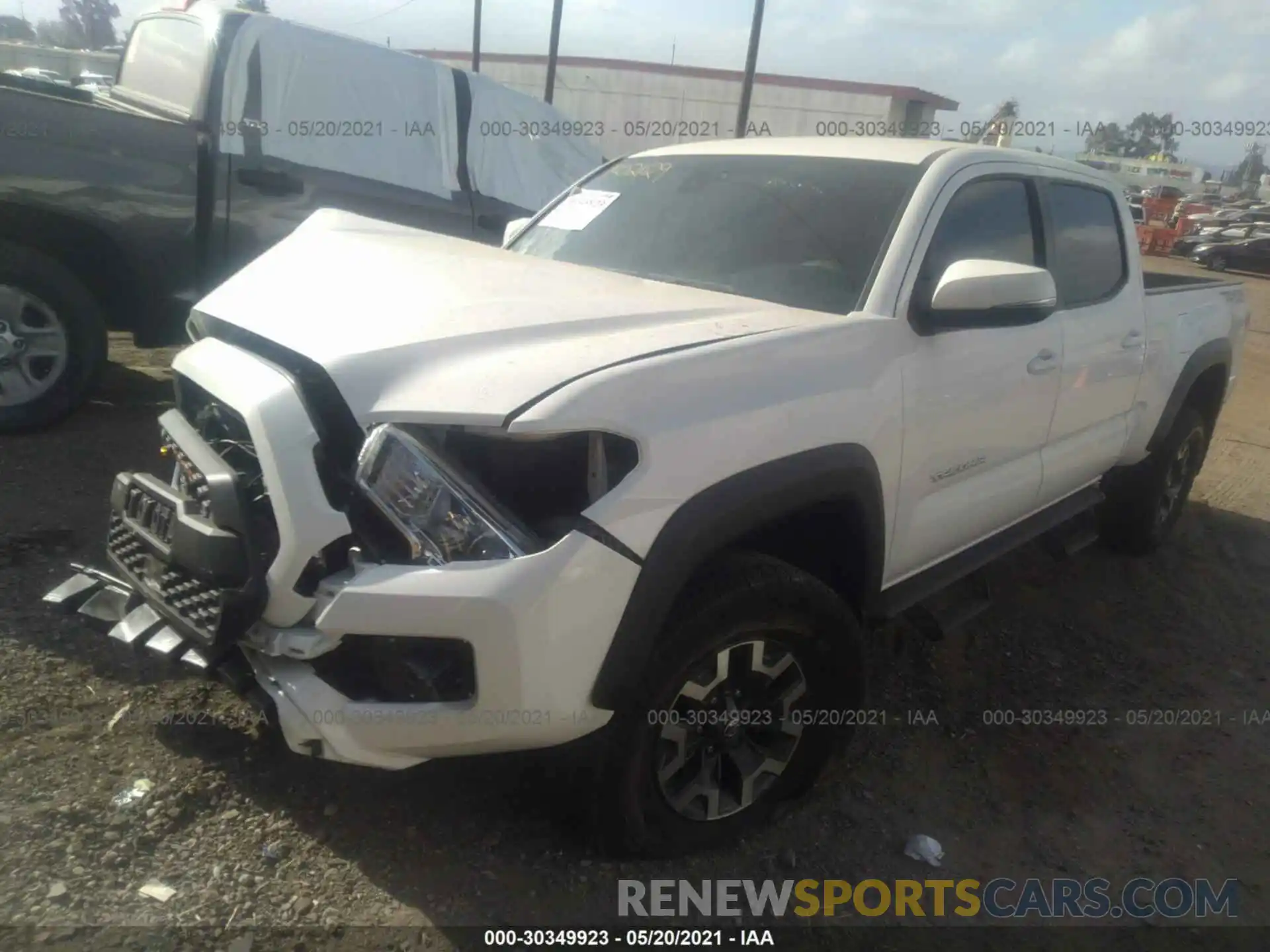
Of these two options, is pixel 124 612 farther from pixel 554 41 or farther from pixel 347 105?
pixel 554 41

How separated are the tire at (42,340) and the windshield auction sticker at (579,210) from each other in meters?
2.25

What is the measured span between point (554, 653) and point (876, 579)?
1.13 meters

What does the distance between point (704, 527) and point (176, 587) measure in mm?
1215

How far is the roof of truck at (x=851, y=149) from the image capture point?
10.5 ft

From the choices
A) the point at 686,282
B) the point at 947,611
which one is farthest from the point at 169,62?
the point at 947,611

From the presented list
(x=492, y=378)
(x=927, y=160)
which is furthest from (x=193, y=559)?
(x=927, y=160)

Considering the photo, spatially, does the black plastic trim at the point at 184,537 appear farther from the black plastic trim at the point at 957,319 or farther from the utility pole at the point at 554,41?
the utility pole at the point at 554,41

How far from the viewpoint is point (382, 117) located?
557cm

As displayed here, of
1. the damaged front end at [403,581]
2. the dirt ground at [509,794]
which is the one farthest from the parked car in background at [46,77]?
the damaged front end at [403,581]

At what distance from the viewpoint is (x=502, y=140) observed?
6145 millimetres

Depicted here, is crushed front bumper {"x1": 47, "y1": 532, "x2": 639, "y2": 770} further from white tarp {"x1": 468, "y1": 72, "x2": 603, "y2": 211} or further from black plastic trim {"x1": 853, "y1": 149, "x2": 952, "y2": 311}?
white tarp {"x1": 468, "y1": 72, "x2": 603, "y2": 211}

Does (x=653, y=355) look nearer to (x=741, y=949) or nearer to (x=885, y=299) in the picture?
(x=885, y=299)

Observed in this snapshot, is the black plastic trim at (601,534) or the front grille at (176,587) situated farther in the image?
the front grille at (176,587)

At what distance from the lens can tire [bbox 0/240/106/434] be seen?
4254 mm
